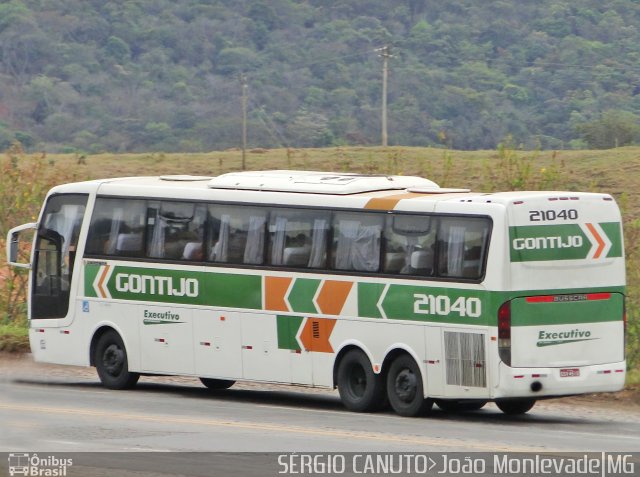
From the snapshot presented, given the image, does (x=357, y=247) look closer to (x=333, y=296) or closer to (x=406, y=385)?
(x=333, y=296)

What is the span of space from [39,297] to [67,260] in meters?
0.85

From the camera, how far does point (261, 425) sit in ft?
54.0

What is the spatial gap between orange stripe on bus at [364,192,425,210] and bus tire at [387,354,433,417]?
1762 mm

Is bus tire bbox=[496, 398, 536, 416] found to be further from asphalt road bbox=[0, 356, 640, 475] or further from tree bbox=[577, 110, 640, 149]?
tree bbox=[577, 110, 640, 149]

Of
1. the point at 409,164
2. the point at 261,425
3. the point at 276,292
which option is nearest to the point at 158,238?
the point at 276,292

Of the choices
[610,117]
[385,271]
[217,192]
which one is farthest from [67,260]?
[610,117]

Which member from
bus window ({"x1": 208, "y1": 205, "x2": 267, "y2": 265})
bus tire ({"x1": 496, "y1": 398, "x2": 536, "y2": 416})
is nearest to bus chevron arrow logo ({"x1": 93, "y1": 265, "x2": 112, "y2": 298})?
bus window ({"x1": 208, "y1": 205, "x2": 267, "y2": 265})

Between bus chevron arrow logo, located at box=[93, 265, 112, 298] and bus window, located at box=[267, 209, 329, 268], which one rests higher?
bus window, located at box=[267, 209, 329, 268]

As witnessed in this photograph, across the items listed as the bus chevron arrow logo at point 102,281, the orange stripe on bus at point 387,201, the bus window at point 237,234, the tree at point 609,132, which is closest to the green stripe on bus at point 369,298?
the orange stripe on bus at point 387,201

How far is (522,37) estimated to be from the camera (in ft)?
283

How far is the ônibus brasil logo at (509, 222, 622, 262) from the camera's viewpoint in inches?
677

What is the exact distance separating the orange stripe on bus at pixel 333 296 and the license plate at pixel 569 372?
276 centimetres

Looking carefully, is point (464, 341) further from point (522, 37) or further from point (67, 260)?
point (522, 37)

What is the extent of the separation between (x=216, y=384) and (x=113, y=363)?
1443mm
